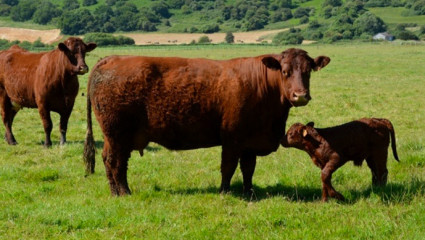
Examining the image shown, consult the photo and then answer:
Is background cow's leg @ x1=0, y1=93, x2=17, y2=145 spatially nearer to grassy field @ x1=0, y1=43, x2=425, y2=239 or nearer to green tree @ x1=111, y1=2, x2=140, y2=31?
grassy field @ x1=0, y1=43, x2=425, y2=239

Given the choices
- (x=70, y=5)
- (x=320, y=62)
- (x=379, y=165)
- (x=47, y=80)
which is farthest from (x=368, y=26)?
(x=320, y=62)

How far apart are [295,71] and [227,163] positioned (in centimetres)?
173

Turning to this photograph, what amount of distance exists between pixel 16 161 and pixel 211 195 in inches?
203

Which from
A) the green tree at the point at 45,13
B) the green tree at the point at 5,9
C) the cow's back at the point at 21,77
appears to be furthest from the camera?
the green tree at the point at 5,9

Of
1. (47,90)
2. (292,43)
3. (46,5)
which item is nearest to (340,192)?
(47,90)

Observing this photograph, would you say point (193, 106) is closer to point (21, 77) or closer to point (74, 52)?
point (74, 52)

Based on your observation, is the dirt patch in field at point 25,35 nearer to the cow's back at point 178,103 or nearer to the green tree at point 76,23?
the green tree at point 76,23

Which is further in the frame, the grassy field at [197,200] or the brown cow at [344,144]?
the brown cow at [344,144]

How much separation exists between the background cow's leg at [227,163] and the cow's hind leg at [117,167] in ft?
5.01

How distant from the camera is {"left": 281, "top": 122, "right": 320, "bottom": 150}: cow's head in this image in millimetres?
7816

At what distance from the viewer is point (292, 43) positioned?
108 metres

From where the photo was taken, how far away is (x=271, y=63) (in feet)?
25.2

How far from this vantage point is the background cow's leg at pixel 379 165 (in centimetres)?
797

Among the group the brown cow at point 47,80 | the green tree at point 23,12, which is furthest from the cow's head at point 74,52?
the green tree at point 23,12
